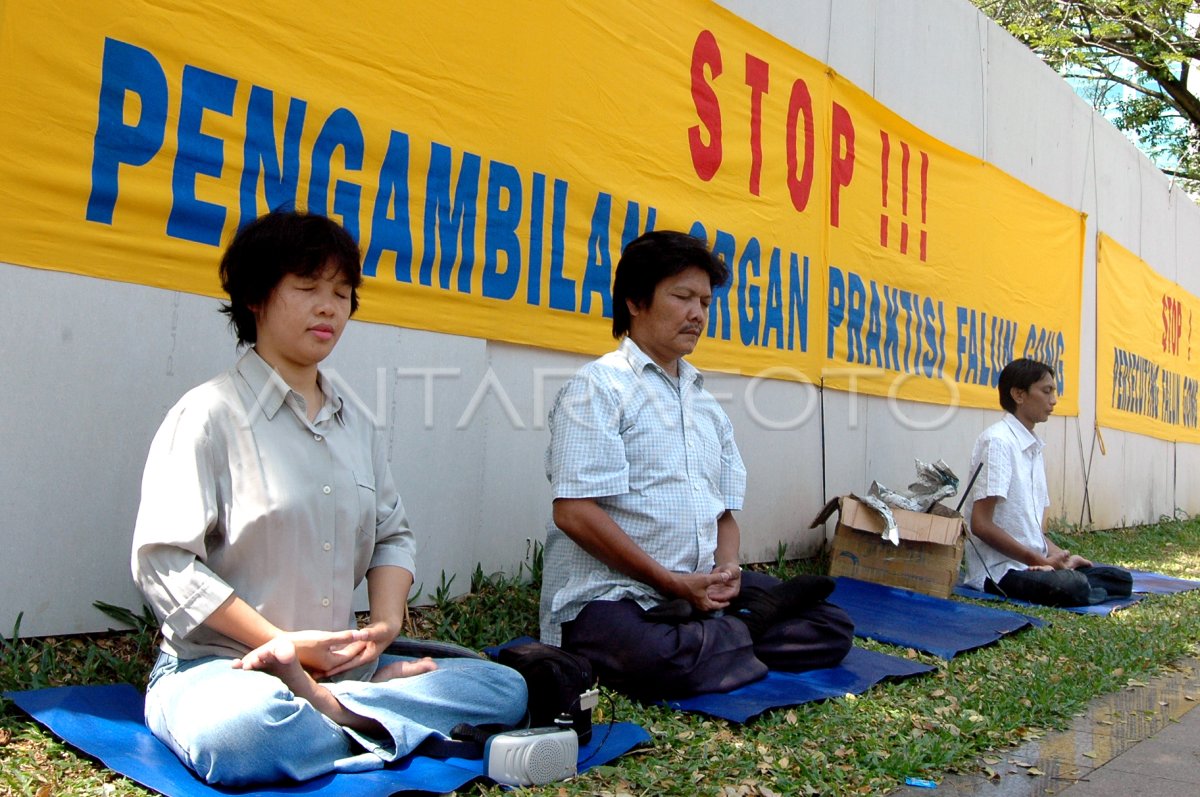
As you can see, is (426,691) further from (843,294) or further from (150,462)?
(843,294)

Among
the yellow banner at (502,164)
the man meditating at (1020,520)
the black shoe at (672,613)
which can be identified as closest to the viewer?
the yellow banner at (502,164)

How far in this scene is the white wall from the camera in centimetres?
301

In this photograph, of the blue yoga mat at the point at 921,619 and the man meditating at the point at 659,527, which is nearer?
the man meditating at the point at 659,527

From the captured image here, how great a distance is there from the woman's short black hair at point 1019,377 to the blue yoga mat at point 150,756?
13.4 ft

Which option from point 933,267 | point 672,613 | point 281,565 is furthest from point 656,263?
point 933,267

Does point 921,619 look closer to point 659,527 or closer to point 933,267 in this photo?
point 659,527

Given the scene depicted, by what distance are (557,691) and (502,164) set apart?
7.10 feet

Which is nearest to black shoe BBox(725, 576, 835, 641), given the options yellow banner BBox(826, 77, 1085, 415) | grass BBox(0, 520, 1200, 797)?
grass BBox(0, 520, 1200, 797)

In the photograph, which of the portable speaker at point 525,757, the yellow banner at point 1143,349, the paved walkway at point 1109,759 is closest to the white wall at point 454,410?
the portable speaker at point 525,757

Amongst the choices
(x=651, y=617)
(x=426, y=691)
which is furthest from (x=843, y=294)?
(x=426, y=691)

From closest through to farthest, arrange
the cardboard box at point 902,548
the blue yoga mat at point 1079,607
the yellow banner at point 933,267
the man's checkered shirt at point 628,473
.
Answer: the man's checkered shirt at point 628,473
the cardboard box at point 902,548
the blue yoga mat at point 1079,607
the yellow banner at point 933,267

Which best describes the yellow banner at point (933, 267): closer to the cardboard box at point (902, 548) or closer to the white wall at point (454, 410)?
the white wall at point (454, 410)

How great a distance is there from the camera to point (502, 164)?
4.27 meters

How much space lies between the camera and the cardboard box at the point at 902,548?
562 cm
